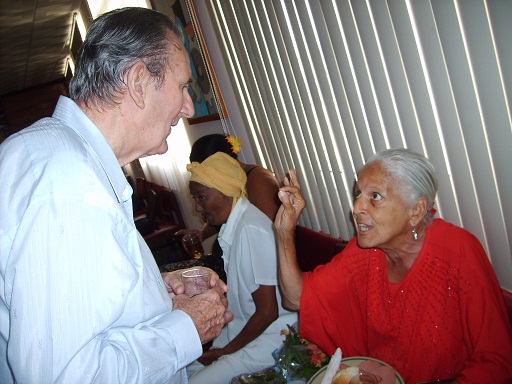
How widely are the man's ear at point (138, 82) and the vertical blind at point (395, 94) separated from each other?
1.07m

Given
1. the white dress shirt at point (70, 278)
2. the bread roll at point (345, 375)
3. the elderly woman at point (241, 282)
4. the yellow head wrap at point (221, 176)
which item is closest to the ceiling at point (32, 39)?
the yellow head wrap at point (221, 176)

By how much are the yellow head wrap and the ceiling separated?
214 inches

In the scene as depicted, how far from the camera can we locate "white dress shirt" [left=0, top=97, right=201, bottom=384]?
0.78 m

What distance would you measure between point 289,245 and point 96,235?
→ 3.50 ft

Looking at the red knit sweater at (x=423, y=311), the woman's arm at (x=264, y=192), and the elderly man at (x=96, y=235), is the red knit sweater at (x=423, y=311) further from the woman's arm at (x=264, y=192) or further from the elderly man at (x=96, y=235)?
the woman's arm at (x=264, y=192)

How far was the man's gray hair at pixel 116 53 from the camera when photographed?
3.63 feet

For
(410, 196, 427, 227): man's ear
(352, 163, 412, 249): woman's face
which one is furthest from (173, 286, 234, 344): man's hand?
(410, 196, 427, 227): man's ear

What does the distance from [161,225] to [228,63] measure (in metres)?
3.23

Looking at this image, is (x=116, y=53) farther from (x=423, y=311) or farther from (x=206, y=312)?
(x=423, y=311)

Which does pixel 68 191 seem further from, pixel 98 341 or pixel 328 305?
pixel 328 305

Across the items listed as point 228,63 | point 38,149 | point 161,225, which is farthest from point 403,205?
point 161,225

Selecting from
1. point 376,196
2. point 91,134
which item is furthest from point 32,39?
point 376,196

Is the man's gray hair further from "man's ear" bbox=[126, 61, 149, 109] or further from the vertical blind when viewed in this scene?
the vertical blind

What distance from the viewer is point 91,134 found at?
3.50ft
